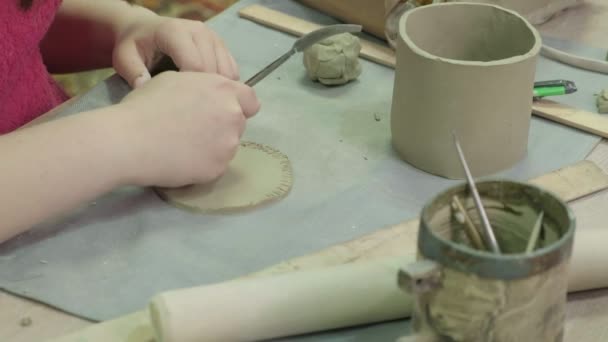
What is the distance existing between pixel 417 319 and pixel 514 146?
29cm

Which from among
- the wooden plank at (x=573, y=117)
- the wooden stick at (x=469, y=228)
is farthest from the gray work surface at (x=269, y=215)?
the wooden stick at (x=469, y=228)

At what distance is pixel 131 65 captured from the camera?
2.55 ft

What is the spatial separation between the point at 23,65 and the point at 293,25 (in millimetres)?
301

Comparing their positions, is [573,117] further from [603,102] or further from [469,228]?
[469,228]

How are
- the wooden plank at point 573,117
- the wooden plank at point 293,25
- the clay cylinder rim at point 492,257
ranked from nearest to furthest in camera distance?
the clay cylinder rim at point 492,257
the wooden plank at point 573,117
the wooden plank at point 293,25

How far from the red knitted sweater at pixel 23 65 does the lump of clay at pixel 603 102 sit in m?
0.54

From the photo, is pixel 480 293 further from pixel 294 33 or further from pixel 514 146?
pixel 294 33

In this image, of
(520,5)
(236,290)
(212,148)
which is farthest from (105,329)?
(520,5)

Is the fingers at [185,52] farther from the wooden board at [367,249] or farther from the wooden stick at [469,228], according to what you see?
the wooden stick at [469,228]

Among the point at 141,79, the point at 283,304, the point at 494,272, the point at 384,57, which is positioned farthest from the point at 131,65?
the point at 494,272

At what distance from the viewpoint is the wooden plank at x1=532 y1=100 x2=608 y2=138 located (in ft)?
2.39

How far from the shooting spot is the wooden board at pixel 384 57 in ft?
2.42

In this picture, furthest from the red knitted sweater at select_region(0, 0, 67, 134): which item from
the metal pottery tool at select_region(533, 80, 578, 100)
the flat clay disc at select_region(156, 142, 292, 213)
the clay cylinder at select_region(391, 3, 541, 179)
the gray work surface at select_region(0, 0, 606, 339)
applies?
the metal pottery tool at select_region(533, 80, 578, 100)

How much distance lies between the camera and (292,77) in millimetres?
830
